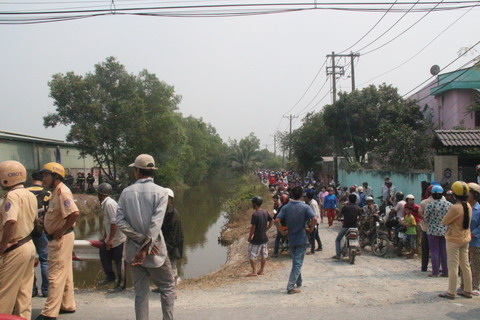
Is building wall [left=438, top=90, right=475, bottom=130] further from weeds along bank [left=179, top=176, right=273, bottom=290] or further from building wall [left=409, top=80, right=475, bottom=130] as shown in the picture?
weeds along bank [left=179, top=176, right=273, bottom=290]

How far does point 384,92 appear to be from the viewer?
24.9 meters

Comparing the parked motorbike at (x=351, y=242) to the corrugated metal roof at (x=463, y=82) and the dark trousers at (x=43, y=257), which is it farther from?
the corrugated metal roof at (x=463, y=82)

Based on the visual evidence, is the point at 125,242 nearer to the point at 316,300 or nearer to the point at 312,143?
the point at 316,300

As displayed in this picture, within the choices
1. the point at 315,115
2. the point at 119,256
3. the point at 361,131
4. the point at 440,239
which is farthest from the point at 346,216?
→ the point at 315,115

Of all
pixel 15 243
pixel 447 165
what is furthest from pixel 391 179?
pixel 15 243

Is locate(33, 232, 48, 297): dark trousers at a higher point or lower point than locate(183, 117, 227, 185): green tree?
lower

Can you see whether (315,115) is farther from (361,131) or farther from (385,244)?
(385,244)

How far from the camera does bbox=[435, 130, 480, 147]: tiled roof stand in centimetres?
1255

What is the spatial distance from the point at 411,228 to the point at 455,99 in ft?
48.2

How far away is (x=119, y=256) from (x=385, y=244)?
19.8ft

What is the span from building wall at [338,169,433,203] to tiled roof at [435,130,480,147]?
128 cm

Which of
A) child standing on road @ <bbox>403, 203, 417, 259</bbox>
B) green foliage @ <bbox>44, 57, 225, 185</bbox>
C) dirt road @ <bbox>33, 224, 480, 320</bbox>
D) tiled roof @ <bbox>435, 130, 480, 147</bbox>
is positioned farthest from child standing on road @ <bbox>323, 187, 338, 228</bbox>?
green foliage @ <bbox>44, 57, 225, 185</bbox>

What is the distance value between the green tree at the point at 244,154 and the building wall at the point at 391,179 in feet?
99.5

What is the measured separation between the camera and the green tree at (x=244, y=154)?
183 feet
